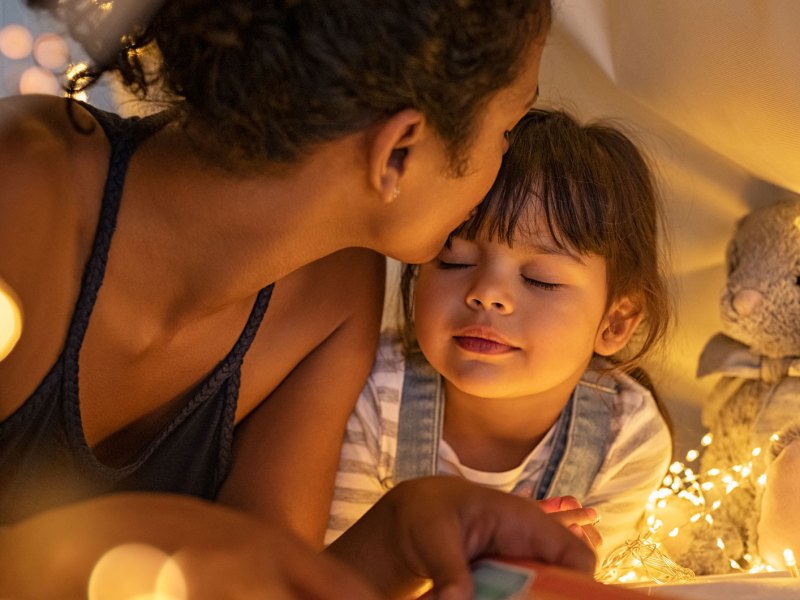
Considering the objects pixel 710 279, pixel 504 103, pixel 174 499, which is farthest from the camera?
pixel 710 279

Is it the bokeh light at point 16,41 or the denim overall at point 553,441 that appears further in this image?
the denim overall at point 553,441

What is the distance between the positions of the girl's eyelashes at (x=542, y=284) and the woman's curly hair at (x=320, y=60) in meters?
0.34

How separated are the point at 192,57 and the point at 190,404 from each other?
1.27 feet

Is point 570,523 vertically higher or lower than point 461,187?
lower

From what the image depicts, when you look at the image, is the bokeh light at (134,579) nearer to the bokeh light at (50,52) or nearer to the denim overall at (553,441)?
the bokeh light at (50,52)

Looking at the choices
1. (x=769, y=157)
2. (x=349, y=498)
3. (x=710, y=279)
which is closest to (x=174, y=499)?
(x=349, y=498)

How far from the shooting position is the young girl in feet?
4.08

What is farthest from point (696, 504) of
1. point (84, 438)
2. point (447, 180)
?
point (84, 438)

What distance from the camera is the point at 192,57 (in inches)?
35.5

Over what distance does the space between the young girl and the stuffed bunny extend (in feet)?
0.45

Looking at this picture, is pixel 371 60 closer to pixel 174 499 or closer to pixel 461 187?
pixel 461 187

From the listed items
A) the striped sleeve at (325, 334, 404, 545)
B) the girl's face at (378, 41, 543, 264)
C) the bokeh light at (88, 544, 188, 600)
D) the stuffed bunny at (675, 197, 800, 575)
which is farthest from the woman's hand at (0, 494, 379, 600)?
the stuffed bunny at (675, 197, 800, 575)

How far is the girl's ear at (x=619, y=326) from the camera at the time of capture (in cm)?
138

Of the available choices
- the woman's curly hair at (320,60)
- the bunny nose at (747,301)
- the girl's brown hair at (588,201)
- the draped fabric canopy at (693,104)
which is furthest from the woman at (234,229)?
the bunny nose at (747,301)
